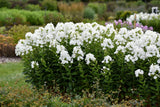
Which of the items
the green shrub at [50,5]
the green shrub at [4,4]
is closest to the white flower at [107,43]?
the green shrub at [4,4]

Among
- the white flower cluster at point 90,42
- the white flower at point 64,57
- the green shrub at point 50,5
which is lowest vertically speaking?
the green shrub at point 50,5

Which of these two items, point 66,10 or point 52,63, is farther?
point 66,10

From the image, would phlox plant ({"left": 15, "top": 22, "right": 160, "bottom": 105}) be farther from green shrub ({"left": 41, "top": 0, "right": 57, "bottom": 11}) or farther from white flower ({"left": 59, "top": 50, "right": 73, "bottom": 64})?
green shrub ({"left": 41, "top": 0, "right": 57, "bottom": 11})

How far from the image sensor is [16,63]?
8.61m

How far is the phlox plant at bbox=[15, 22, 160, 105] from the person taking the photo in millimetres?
4629

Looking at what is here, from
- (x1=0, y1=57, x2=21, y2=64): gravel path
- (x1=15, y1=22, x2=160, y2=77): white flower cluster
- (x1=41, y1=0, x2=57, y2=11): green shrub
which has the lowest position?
(x1=0, y1=57, x2=21, y2=64): gravel path

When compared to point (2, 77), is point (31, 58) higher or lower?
higher

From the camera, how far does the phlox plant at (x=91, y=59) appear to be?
182 inches

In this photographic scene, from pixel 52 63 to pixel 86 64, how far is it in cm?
75

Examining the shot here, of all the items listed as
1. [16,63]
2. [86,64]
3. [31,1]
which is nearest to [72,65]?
[86,64]

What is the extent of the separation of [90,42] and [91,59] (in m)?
0.51

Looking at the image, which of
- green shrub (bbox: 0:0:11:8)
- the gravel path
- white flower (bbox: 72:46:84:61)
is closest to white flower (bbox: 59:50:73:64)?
white flower (bbox: 72:46:84:61)

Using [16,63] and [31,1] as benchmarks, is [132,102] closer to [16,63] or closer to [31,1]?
[16,63]

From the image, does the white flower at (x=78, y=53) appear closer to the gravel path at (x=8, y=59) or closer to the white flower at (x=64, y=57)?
the white flower at (x=64, y=57)
